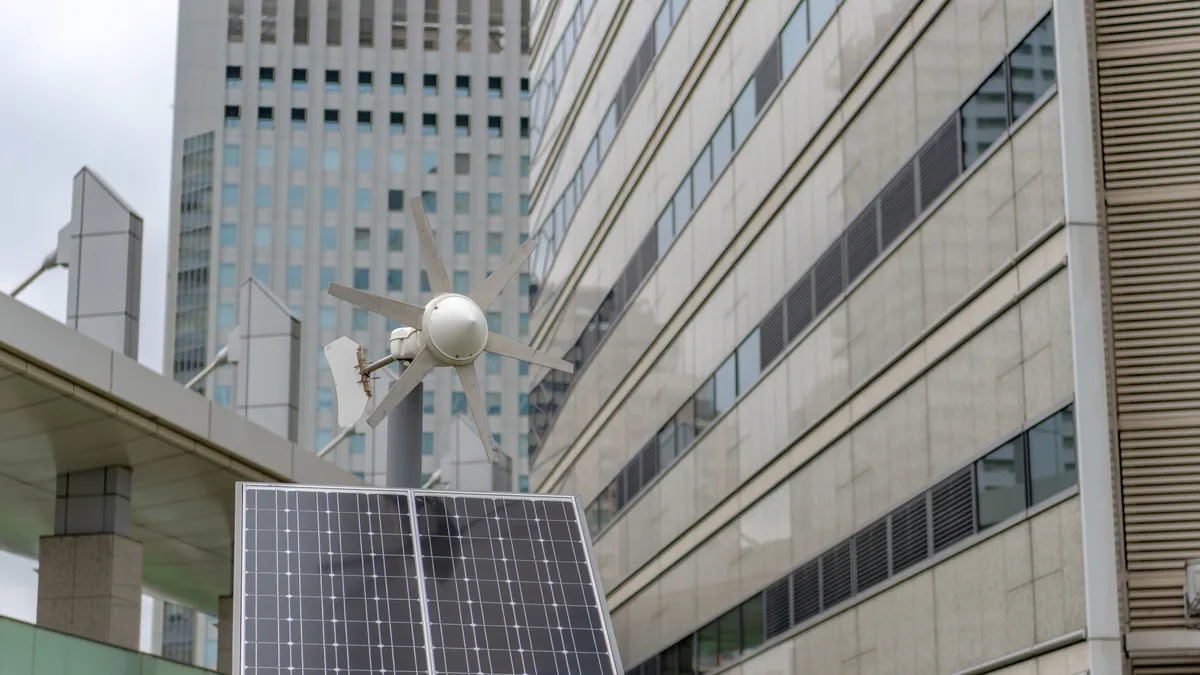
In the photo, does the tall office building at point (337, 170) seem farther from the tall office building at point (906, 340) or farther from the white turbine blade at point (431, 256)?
the white turbine blade at point (431, 256)

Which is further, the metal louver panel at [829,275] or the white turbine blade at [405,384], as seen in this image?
the metal louver panel at [829,275]

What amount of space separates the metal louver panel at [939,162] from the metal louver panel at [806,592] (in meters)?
8.14

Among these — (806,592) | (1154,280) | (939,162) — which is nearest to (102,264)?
(806,592)

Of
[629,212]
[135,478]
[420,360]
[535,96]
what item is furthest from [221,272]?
[420,360]

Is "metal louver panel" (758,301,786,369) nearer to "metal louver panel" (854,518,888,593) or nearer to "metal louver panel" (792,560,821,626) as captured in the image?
"metal louver panel" (792,560,821,626)

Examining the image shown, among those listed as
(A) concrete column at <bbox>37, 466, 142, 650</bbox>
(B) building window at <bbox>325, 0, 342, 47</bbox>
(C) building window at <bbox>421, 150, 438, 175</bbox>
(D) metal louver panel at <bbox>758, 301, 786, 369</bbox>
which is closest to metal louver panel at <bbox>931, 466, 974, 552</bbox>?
(D) metal louver panel at <bbox>758, 301, 786, 369</bbox>

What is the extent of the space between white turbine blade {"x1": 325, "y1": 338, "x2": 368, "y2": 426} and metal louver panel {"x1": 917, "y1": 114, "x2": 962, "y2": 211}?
10.3 m

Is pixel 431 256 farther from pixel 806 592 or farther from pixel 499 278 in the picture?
pixel 806 592

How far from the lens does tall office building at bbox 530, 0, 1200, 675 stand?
23312 millimetres

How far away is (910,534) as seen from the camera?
28734mm

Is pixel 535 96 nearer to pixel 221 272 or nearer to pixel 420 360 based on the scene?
pixel 420 360

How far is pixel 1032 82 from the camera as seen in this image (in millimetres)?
24719

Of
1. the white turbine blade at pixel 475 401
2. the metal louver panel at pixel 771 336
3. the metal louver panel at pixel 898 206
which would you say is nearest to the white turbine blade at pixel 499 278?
the white turbine blade at pixel 475 401

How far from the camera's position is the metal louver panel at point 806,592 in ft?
109
